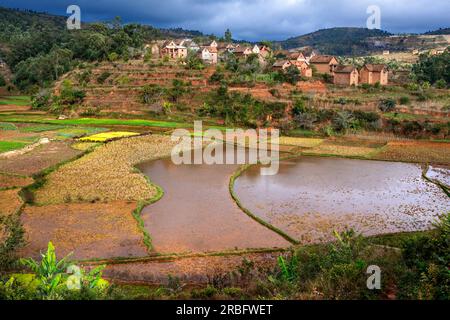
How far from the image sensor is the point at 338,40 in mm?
155125

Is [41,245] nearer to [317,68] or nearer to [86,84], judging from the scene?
[86,84]

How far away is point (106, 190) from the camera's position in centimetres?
2067

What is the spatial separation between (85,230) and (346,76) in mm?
39398

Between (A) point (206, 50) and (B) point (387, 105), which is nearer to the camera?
(B) point (387, 105)

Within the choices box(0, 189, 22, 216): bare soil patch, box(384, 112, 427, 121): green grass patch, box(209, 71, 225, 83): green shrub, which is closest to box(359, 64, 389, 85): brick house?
box(384, 112, 427, 121): green grass patch

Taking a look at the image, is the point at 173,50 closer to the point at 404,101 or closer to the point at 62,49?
the point at 62,49

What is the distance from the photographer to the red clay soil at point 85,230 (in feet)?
46.5

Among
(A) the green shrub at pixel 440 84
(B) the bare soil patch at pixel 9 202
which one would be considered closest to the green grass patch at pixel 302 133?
(A) the green shrub at pixel 440 84

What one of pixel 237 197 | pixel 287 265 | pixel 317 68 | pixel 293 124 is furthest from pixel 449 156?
pixel 317 68

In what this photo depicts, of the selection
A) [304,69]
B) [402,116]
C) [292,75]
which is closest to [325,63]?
[304,69]

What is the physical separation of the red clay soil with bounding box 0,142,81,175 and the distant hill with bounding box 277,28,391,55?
110 m

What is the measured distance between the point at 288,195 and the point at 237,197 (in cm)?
255

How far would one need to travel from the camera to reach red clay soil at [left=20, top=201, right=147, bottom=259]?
14.2 metres

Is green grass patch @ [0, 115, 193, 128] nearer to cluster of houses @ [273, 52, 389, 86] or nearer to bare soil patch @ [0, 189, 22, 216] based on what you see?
cluster of houses @ [273, 52, 389, 86]
